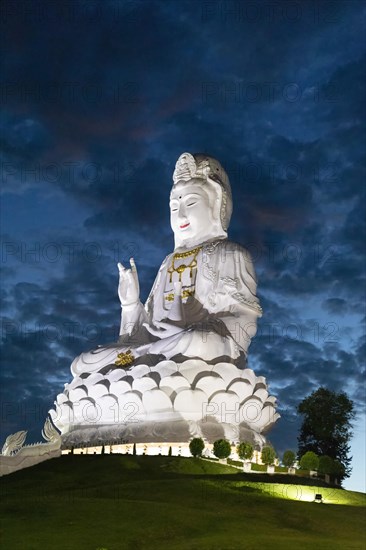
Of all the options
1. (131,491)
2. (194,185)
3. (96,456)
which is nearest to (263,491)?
(131,491)

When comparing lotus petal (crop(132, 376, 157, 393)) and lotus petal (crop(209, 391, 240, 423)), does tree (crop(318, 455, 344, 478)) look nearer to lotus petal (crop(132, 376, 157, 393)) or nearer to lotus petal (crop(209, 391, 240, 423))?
lotus petal (crop(209, 391, 240, 423))

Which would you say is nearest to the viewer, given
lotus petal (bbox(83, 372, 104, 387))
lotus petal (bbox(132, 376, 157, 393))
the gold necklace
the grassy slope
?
the grassy slope

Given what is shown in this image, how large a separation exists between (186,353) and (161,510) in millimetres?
9150

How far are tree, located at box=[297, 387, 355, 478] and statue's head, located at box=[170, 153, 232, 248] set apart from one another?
7007mm

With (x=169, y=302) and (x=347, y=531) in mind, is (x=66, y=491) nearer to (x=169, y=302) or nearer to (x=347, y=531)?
(x=347, y=531)

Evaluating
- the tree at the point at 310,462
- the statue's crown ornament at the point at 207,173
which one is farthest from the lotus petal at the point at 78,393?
the statue's crown ornament at the point at 207,173

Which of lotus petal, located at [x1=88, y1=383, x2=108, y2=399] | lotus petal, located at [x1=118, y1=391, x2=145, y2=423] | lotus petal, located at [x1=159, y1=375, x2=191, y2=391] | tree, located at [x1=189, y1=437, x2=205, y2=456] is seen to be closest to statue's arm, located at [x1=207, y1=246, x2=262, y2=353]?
lotus petal, located at [x1=159, y1=375, x2=191, y2=391]

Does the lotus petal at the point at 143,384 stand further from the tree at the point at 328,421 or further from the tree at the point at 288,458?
the tree at the point at 328,421

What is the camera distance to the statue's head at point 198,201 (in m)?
26.4

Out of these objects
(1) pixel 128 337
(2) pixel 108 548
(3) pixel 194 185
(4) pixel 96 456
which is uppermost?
(3) pixel 194 185

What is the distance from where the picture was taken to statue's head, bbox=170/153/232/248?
86.7 feet

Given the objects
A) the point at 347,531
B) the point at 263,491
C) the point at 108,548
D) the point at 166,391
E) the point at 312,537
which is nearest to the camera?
the point at 108,548

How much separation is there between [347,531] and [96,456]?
765 cm

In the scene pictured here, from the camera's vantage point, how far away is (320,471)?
22.9 meters
